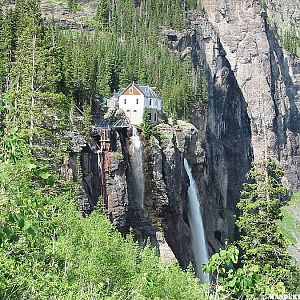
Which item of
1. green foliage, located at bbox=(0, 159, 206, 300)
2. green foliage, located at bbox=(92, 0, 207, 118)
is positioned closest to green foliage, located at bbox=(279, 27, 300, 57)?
green foliage, located at bbox=(92, 0, 207, 118)

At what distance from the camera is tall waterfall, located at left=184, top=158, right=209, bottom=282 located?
61.3m

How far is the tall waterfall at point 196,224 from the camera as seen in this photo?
61.3 m

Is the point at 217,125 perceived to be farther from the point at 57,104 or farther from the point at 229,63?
the point at 57,104

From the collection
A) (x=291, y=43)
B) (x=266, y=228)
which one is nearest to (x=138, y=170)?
(x=266, y=228)

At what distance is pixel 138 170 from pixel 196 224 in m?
15.7

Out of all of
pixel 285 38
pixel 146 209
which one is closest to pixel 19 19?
pixel 146 209

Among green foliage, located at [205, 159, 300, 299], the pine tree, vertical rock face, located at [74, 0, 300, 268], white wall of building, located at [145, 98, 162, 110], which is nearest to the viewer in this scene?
green foliage, located at [205, 159, 300, 299]

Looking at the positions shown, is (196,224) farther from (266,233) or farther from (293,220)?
(293,220)

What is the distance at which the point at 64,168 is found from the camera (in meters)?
39.2

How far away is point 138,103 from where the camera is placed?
6044 cm

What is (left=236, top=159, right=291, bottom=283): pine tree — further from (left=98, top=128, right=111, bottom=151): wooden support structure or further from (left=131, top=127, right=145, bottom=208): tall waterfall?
(left=131, top=127, right=145, bottom=208): tall waterfall

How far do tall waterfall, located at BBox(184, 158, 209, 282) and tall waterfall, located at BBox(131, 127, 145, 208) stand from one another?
11848mm

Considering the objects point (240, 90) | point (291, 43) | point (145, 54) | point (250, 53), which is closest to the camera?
point (145, 54)

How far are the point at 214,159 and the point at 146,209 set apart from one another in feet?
179
